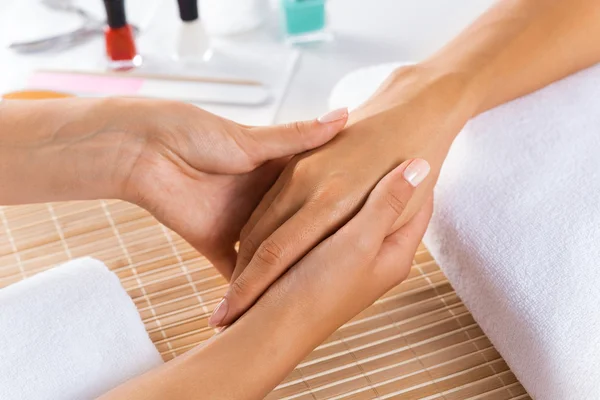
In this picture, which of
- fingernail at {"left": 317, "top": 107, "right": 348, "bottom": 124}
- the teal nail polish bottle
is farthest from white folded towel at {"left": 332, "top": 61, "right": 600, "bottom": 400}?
the teal nail polish bottle

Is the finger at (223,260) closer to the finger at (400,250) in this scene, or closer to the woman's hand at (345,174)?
the woman's hand at (345,174)

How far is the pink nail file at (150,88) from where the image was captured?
135 cm

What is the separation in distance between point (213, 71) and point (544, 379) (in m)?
0.79

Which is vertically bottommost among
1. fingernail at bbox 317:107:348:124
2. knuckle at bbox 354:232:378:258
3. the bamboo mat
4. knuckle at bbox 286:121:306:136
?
the bamboo mat

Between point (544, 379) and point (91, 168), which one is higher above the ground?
point (91, 168)

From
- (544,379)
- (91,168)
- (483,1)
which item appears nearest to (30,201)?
(91,168)

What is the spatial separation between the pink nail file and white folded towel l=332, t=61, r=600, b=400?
0.42 m

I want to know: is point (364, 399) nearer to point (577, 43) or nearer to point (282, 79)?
point (577, 43)

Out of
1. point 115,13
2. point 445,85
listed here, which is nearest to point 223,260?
point 445,85

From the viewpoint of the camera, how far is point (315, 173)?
0.95 m

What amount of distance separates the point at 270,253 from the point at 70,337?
0.21 m

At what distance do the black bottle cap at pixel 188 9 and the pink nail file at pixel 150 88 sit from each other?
110mm

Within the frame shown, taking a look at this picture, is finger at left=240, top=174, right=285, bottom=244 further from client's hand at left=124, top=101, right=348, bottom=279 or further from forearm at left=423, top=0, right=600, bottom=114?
forearm at left=423, top=0, right=600, bottom=114

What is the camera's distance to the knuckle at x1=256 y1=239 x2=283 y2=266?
886mm
